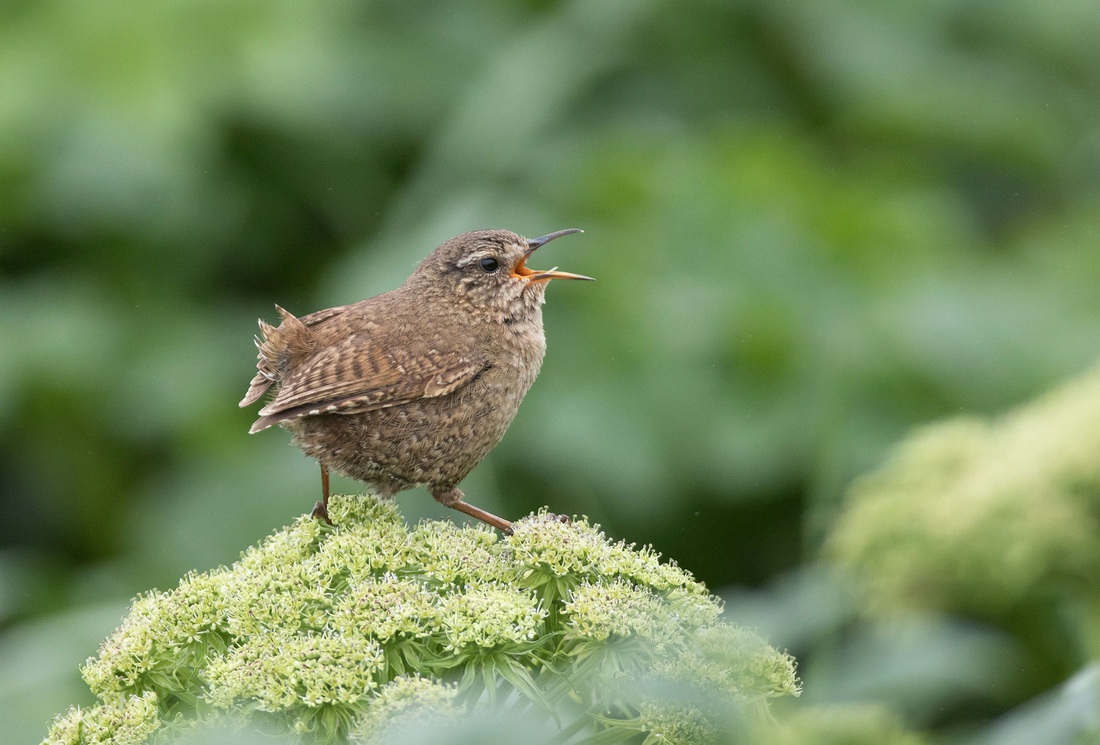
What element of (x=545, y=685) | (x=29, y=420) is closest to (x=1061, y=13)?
(x=29, y=420)

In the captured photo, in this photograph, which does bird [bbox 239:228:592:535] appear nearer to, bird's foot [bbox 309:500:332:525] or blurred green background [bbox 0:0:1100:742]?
bird's foot [bbox 309:500:332:525]

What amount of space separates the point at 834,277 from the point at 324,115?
7.81 ft

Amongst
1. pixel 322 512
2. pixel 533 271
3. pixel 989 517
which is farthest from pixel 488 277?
pixel 989 517

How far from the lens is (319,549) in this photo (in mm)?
2682

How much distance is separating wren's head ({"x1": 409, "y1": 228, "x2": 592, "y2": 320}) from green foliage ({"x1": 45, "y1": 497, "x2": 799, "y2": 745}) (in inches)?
46.2

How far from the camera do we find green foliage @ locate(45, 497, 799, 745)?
2.12 metres

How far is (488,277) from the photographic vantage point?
12.1ft

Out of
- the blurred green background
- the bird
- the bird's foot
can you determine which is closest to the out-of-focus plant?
the blurred green background

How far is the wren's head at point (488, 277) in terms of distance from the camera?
144 inches

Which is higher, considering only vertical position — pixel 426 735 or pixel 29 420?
pixel 29 420

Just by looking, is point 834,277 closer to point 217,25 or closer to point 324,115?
point 324,115

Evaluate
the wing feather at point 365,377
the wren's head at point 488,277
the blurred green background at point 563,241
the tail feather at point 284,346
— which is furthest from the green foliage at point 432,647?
the blurred green background at point 563,241

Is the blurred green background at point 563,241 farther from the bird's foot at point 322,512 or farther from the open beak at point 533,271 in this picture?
the bird's foot at point 322,512

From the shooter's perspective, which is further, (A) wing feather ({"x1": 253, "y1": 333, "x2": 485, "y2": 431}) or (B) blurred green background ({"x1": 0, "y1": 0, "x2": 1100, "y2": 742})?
(B) blurred green background ({"x1": 0, "y1": 0, "x2": 1100, "y2": 742})
